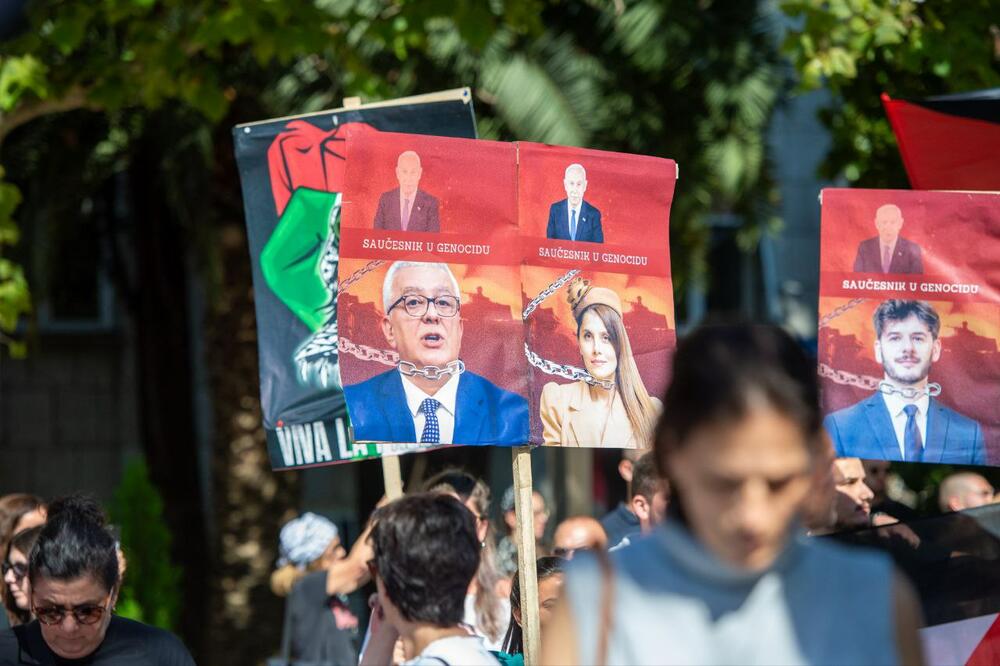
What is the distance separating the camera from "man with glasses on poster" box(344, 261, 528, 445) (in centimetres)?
421

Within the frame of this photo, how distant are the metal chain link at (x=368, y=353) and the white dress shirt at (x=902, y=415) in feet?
5.56

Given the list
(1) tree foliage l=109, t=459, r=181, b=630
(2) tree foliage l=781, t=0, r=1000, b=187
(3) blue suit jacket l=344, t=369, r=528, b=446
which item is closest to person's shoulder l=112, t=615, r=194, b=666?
(3) blue suit jacket l=344, t=369, r=528, b=446

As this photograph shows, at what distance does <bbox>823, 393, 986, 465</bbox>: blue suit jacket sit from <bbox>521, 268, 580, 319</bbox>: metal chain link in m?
1.09

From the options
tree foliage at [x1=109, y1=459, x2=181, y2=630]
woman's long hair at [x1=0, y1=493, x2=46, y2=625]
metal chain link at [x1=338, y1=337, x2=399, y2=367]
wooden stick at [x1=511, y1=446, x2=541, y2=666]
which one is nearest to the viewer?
wooden stick at [x1=511, y1=446, x2=541, y2=666]

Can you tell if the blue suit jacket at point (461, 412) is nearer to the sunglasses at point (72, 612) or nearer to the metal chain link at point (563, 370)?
the metal chain link at point (563, 370)

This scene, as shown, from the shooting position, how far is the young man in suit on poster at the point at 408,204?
4.24 m

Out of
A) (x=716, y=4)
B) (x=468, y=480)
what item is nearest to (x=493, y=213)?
(x=468, y=480)

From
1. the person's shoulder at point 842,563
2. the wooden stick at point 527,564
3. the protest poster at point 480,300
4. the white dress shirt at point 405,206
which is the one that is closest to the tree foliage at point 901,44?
the protest poster at point 480,300

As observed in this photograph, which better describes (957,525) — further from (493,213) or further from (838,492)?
(493,213)

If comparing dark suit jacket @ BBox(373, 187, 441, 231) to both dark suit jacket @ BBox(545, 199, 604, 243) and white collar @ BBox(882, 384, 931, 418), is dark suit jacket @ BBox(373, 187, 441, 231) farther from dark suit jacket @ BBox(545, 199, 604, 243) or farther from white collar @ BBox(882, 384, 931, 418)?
white collar @ BBox(882, 384, 931, 418)

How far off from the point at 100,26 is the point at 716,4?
4809 millimetres

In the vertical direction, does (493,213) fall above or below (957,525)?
above

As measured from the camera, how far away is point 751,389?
175 cm

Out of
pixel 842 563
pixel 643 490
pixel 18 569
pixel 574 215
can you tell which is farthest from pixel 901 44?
pixel 842 563
